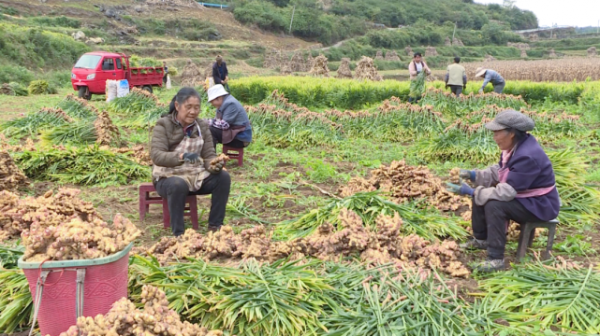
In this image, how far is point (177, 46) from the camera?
3769 centimetres

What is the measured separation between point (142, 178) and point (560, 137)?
7675mm

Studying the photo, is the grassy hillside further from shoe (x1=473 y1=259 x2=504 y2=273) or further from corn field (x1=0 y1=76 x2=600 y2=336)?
shoe (x1=473 y1=259 x2=504 y2=273)

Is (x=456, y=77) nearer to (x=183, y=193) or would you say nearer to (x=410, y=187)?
(x=410, y=187)

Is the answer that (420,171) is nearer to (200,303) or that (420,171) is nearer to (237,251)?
(237,251)

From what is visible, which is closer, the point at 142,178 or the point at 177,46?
the point at 142,178

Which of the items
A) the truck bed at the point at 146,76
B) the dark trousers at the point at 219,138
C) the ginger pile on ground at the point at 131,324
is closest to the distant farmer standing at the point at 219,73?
the truck bed at the point at 146,76

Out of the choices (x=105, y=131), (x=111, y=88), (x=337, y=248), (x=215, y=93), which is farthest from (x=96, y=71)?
(x=337, y=248)

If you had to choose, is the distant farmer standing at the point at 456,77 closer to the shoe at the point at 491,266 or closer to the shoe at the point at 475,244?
the shoe at the point at 475,244

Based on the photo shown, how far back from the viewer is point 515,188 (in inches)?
144

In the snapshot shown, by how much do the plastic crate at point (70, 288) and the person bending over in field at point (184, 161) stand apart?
1.73 meters

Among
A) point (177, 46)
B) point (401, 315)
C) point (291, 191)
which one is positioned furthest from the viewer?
point (177, 46)

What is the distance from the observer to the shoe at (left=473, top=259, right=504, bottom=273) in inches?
148

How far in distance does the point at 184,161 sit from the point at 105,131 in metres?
4.11

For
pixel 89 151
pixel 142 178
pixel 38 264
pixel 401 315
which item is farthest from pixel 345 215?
pixel 89 151
